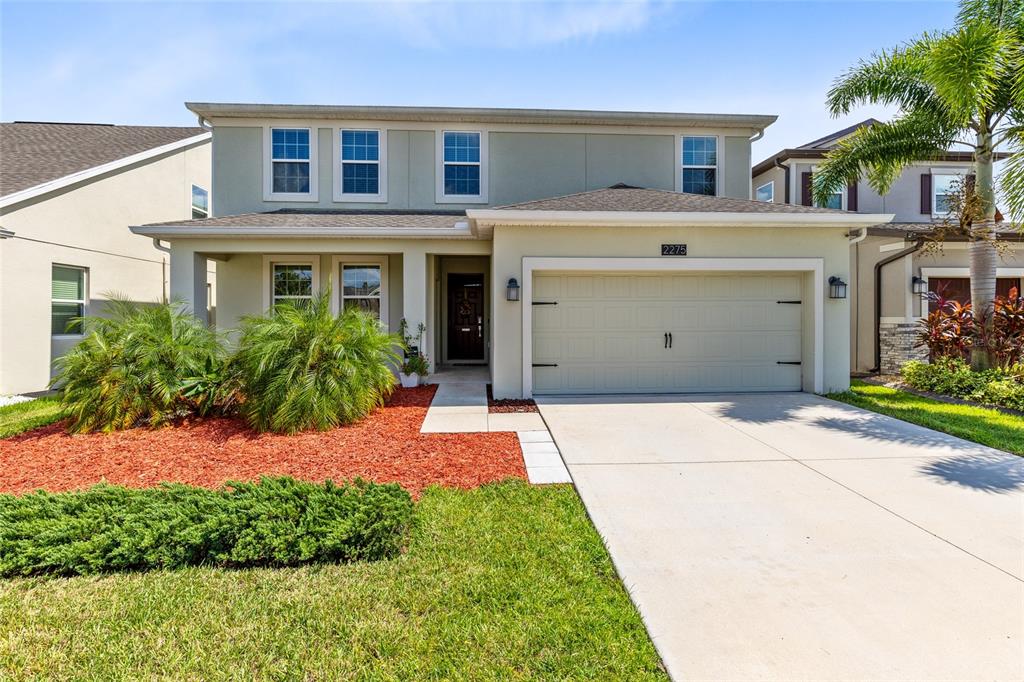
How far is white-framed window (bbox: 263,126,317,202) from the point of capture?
11375 mm

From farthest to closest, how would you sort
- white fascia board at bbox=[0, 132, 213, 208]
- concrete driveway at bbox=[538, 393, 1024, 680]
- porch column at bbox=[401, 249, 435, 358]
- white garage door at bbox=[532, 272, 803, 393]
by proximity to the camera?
porch column at bbox=[401, 249, 435, 358]
white fascia board at bbox=[0, 132, 213, 208]
white garage door at bbox=[532, 272, 803, 393]
concrete driveway at bbox=[538, 393, 1024, 680]

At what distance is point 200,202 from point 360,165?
18.7ft

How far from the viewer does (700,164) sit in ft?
39.7

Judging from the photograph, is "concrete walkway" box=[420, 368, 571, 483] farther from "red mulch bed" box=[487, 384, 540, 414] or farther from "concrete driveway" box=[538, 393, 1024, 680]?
"concrete driveway" box=[538, 393, 1024, 680]

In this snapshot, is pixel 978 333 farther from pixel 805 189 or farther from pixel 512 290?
pixel 512 290

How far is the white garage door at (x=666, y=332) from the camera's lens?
8.53 meters

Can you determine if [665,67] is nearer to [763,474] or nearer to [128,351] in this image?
[763,474]

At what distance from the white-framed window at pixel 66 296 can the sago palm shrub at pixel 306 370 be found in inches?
248

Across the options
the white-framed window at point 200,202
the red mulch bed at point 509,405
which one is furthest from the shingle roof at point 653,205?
the white-framed window at point 200,202

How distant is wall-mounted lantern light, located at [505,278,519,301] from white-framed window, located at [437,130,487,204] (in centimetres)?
442

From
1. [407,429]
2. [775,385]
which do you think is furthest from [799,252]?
[407,429]

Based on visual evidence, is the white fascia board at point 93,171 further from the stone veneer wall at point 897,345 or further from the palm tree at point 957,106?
the stone veneer wall at point 897,345

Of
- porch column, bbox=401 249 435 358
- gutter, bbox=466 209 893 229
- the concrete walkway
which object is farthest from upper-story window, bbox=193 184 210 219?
gutter, bbox=466 209 893 229

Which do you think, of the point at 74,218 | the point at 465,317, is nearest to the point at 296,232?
the point at 465,317
